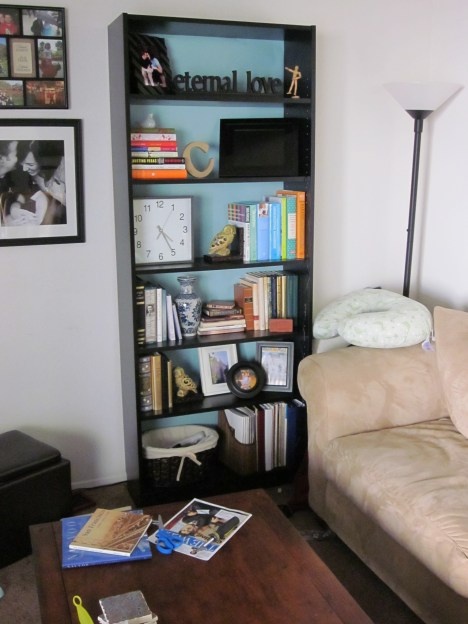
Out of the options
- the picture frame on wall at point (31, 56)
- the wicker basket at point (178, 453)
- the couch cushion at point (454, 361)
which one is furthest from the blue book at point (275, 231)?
the picture frame on wall at point (31, 56)

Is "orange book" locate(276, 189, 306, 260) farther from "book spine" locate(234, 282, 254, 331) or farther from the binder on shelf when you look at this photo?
the binder on shelf

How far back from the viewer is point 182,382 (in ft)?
9.93

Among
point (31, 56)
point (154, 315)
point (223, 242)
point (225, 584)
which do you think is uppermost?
point (31, 56)

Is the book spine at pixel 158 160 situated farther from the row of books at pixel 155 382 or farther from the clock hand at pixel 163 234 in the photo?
the row of books at pixel 155 382

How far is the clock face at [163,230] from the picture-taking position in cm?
281

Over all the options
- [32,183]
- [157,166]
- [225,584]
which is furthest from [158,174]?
[225,584]

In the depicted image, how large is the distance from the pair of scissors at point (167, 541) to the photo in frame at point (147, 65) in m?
1.57

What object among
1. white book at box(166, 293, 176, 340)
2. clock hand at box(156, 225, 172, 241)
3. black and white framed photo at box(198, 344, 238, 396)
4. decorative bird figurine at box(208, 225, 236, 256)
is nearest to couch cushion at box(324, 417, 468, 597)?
black and white framed photo at box(198, 344, 238, 396)

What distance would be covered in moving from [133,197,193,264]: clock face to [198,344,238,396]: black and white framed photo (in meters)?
0.42

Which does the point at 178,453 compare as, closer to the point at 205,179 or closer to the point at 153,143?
the point at 205,179

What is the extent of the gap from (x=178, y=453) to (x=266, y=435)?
0.40 m

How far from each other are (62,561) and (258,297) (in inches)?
58.8

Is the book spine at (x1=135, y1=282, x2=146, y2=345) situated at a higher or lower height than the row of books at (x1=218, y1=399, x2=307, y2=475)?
higher

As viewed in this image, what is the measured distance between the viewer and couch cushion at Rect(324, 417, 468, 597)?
201 centimetres
